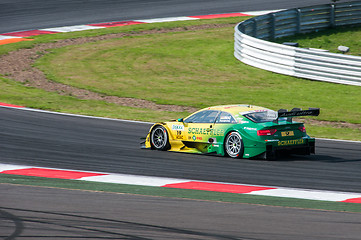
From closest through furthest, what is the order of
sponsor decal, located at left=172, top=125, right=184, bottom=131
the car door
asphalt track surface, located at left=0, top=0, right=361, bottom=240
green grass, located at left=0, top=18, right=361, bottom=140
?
asphalt track surface, located at left=0, top=0, right=361, bottom=240
the car door
sponsor decal, located at left=172, top=125, right=184, bottom=131
green grass, located at left=0, top=18, right=361, bottom=140

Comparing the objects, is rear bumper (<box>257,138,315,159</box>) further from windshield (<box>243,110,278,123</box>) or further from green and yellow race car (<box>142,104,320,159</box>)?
windshield (<box>243,110,278,123</box>)

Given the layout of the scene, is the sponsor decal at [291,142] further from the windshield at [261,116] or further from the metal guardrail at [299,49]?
the metal guardrail at [299,49]

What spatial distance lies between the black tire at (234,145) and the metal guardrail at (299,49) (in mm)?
9212

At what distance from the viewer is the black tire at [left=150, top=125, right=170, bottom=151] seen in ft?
46.8

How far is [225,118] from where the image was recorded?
44.3ft

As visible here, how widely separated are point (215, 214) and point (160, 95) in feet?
44.1

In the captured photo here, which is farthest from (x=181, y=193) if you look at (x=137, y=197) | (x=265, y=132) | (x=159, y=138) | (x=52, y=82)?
(x=52, y=82)

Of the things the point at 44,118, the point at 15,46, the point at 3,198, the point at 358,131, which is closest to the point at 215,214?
the point at 3,198

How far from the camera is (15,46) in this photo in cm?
2912

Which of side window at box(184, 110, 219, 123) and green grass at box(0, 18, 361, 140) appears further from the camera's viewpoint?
green grass at box(0, 18, 361, 140)

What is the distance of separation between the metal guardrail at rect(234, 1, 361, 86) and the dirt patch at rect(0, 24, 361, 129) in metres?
4.18

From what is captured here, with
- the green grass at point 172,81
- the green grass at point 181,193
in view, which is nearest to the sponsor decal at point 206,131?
the green grass at point 181,193

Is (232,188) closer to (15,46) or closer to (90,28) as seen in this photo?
(15,46)

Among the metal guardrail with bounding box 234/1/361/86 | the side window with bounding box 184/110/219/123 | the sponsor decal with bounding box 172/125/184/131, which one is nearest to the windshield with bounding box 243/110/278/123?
the side window with bounding box 184/110/219/123
